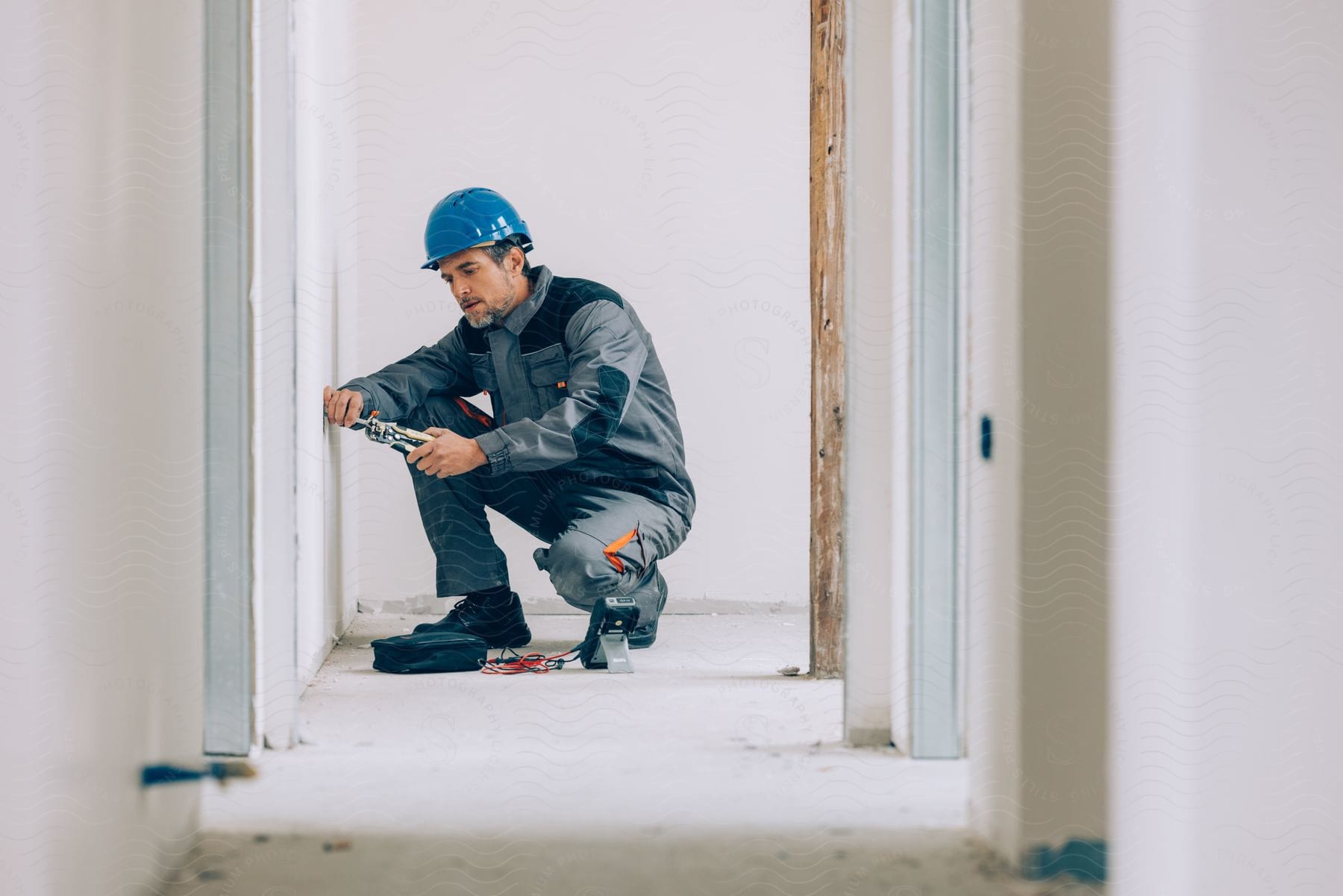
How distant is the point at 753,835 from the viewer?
115 centimetres

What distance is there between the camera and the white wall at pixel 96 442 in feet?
2.56

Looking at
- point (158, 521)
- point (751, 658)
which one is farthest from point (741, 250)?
point (158, 521)

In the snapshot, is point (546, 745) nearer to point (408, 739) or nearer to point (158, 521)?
point (408, 739)

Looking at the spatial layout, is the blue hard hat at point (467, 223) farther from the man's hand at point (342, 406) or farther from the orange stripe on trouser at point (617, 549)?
the orange stripe on trouser at point (617, 549)

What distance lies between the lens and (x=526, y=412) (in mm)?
2137

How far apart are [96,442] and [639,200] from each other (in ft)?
5.54

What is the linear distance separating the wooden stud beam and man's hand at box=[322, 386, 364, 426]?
815 mm

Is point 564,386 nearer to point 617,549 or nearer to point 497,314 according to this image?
point 497,314

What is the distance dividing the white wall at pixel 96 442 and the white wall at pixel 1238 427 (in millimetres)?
846

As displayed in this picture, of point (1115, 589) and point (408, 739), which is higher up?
point (1115, 589)

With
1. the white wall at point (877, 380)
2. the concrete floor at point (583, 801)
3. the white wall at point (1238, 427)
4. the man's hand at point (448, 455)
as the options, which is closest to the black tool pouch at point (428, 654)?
the concrete floor at point (583, 801)

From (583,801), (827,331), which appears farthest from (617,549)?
(583,801)

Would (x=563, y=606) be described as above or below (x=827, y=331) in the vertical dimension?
below

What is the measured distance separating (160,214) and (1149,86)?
34.7 inches
